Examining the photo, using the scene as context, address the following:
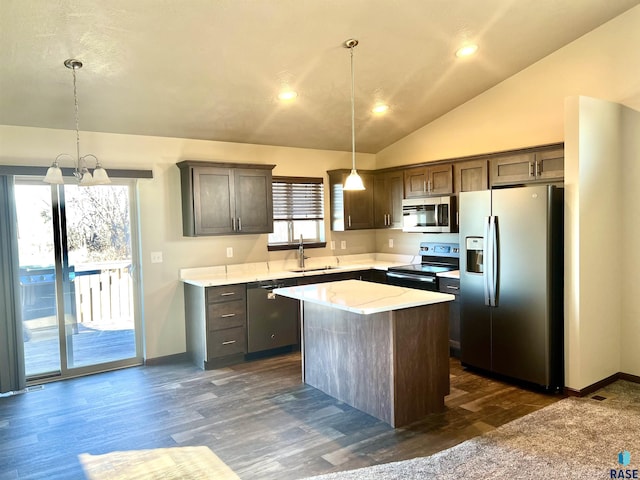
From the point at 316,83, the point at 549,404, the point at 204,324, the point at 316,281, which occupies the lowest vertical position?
the point at 549,404

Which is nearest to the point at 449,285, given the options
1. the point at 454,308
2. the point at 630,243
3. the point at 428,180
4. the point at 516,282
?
the point at 454,308

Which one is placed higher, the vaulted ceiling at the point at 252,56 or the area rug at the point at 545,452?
the vaulted ceiling at the point at 252,56

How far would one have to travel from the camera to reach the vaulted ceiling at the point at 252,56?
310 cm

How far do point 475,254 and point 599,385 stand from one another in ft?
5.05

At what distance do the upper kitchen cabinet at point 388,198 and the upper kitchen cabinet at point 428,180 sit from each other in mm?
129

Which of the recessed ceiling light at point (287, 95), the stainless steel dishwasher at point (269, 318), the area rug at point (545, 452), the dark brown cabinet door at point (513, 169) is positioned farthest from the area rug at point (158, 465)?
the dark brown cabinet door at point (513, 169)

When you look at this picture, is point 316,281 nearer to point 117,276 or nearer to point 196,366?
point 196,366

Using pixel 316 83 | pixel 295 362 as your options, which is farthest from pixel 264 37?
pixel 295 362

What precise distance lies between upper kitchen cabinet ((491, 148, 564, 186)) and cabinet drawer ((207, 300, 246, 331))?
304 cm

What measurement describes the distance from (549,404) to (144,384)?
3.60m

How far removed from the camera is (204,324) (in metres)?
4.72

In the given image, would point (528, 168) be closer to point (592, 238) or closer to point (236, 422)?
point (592, 238)

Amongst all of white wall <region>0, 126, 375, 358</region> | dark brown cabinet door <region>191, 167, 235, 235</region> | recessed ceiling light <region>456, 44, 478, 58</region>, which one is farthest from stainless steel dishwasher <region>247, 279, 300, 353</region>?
recessed ceiling light <region>456, 44, 478, 58</region>

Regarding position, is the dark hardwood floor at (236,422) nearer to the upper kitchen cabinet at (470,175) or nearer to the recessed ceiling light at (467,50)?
the upper kitchen cabinet at (470,175)
